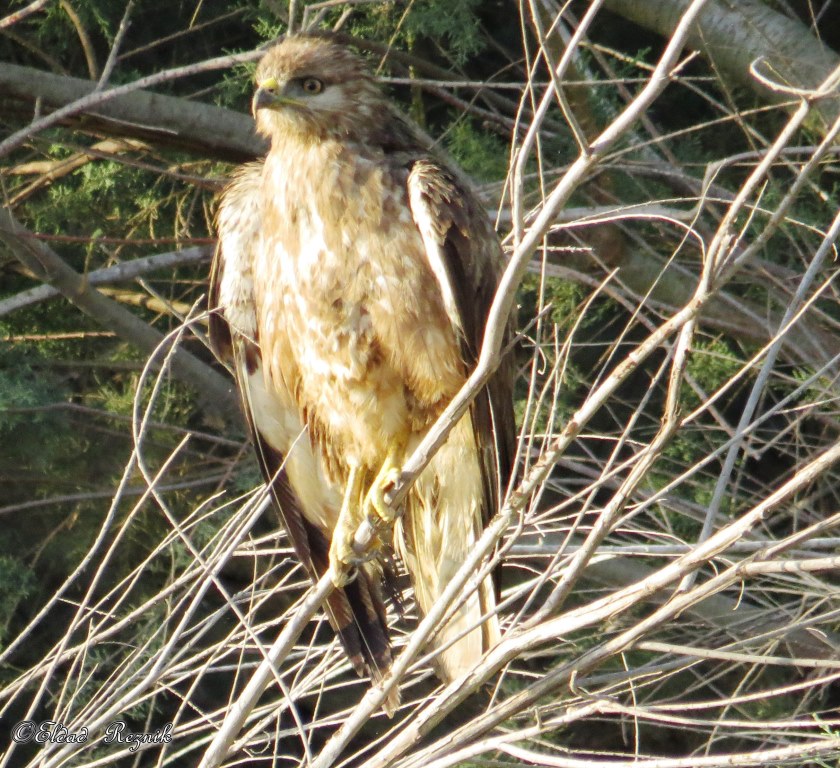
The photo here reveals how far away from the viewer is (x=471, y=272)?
310 cm

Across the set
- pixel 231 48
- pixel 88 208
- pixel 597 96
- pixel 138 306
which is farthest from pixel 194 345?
pixel 597 96

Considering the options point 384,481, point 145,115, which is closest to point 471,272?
point 384,481

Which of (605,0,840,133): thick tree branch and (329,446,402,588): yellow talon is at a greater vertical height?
(605,0,840,133): thick tree branch

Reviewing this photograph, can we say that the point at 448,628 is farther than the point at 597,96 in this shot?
No

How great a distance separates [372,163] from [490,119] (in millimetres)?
1657

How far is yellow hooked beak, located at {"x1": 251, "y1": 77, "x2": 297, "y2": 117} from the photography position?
317 centimetres

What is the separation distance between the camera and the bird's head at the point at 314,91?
3.27 metres

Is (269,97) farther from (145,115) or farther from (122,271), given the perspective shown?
(122,271)

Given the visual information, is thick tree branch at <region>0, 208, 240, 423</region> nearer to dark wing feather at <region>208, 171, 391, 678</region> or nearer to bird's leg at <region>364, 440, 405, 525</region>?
dark wing feather at <region>208, 171, 391, 678</region>

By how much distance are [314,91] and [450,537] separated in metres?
1.33

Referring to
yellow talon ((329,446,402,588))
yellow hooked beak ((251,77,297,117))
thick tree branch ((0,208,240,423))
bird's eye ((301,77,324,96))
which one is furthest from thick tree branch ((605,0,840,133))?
thick tree branch ((0,208,240,423))

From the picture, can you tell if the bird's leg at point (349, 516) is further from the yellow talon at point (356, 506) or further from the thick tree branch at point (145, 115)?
the thick tree branch at point (145, 115)

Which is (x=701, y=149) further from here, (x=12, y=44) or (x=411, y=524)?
(x=12, y=44)

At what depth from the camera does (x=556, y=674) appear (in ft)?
7.18
